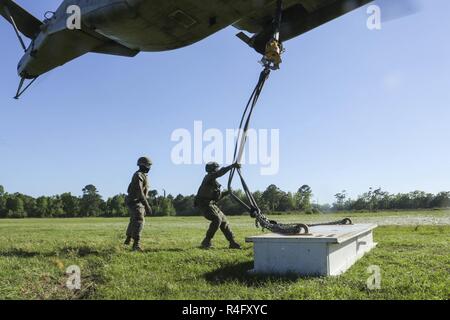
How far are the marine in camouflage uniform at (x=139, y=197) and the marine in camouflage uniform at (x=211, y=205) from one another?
134 centimetres

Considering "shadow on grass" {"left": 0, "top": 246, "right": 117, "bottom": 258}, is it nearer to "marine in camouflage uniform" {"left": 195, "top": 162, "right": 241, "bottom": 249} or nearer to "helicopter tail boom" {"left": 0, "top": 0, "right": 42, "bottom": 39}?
"marine in camouflage uniform" {"left": 195, "top": 162, "right": 241, "bottom": 249}

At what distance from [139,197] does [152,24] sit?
4.93m

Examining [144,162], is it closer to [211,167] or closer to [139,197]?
[139,197]

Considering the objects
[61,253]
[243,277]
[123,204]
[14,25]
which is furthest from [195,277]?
[123,204]

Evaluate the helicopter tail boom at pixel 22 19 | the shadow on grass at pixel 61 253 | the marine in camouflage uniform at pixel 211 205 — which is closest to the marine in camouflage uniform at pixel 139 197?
the shadow on grass at pixel 61 253

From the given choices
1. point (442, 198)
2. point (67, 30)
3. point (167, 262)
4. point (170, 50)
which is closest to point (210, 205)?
point (167, 262)

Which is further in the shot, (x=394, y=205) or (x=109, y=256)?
(x=394, y=205)

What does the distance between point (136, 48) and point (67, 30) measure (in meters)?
1.34

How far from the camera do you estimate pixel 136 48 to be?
28.3ft

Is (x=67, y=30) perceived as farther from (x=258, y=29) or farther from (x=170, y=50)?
(x=258, y=29)

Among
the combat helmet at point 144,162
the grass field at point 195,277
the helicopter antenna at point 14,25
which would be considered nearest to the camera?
the grass field at point 195,277

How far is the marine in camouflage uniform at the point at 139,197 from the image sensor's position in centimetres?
1077

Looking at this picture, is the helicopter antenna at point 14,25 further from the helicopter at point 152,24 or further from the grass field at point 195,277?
the grass field at point 195,277

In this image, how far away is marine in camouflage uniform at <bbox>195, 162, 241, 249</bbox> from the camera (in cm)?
1077
